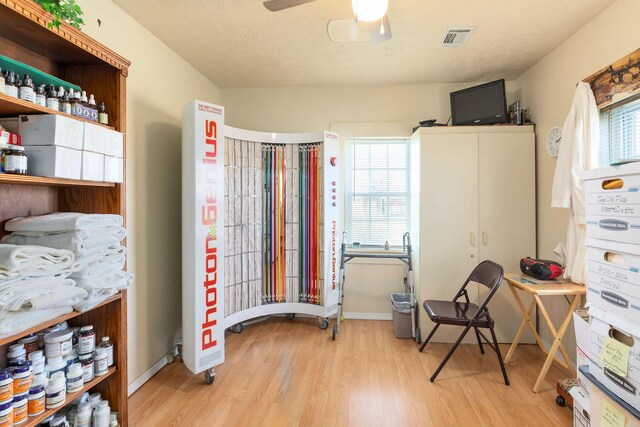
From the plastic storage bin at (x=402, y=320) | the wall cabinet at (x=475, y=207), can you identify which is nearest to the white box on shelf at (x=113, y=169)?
the wall cabinet at (x=475, y=207)

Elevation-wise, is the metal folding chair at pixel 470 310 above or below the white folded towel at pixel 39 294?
below

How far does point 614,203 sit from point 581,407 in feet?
3.79

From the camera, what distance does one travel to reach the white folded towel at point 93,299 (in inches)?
52.1

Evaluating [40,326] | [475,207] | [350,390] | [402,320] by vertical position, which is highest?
[475,207]

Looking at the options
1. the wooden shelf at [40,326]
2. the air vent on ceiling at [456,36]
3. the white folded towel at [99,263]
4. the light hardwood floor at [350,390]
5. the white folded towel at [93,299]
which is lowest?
the light hardwood floor at [350,390]

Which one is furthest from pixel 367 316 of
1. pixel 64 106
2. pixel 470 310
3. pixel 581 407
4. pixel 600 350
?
pixel 64 106

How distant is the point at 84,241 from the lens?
4.39 feet

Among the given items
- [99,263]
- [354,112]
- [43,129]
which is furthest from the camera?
[354,112]

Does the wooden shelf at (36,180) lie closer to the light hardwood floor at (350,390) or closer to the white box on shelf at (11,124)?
the white box on shelf at (11,124)

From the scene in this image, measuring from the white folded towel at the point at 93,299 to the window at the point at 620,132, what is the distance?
3172 millimetres

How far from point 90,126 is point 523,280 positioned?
288cm

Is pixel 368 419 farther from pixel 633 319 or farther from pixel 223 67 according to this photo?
pixel 223 67

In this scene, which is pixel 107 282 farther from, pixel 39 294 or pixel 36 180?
pixel 36 180

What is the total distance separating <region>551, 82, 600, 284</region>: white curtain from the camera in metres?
2.12
